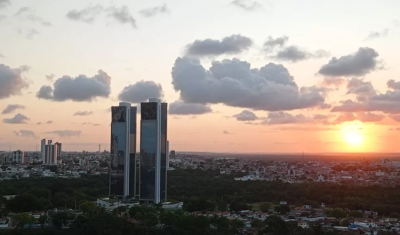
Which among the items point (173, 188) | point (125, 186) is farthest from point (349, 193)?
point (125, 186)

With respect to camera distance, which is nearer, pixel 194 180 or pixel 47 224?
pixel 47 224

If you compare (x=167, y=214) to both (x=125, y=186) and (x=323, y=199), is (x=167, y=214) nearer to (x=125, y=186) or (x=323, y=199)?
(x=125, y=186)

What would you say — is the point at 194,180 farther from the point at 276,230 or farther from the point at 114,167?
the point at 276,230

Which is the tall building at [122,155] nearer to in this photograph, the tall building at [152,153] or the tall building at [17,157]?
the tall building at [152,153]

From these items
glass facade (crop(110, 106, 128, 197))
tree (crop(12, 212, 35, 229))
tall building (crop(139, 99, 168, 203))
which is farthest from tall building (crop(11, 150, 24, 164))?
tree (crop(12, 212, 35, 229))

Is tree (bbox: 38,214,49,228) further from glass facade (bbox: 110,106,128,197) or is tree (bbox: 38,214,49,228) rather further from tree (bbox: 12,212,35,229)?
glass facade (bbox: 110,106,128,197)

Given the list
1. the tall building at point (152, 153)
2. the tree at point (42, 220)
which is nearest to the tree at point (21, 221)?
the tree at point (42, 220)

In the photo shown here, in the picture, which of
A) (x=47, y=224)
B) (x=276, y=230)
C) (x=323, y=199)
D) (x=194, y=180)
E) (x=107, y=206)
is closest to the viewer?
(x=276, y=230)

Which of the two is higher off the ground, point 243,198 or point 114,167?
point 114,167

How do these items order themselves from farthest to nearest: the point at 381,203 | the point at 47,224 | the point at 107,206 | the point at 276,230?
the point at 381,203
the point at 107,206
the point at 47,224
the point at 276,230
